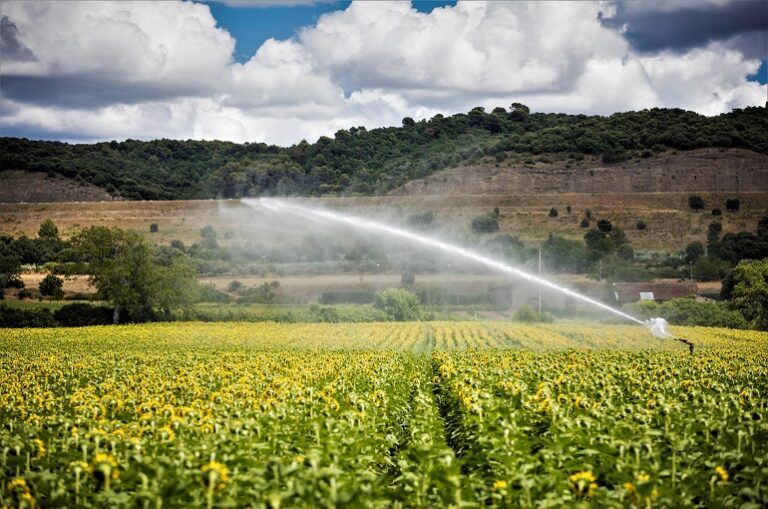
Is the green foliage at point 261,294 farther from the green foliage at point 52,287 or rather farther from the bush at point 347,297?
the green foliage at point 52,287

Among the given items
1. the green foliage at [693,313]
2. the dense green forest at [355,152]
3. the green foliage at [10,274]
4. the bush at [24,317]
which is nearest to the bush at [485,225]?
the dense green forest at [355,152]

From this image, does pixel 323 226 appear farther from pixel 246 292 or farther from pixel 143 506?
pixel 143 506

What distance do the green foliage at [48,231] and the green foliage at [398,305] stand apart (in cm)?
5682

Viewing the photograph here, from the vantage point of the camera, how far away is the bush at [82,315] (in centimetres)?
6184

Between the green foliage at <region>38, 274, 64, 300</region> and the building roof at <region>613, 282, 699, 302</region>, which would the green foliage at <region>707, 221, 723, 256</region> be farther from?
the green foliage at <region>38, 274, 64, 300</region>

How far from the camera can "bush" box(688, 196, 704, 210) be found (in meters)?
117

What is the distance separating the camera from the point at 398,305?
231 feet

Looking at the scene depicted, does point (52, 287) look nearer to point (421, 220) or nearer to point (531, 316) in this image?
point (531, 316)

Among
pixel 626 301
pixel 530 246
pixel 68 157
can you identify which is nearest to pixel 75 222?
pixel 68 157

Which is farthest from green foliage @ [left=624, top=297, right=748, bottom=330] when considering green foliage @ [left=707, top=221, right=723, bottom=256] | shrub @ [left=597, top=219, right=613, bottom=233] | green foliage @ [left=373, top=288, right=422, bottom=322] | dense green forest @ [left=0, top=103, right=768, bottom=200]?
dense green forest @ [left=0, top=103, right=768, bottom=200]

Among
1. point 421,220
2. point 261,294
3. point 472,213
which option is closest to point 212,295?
point 261,294

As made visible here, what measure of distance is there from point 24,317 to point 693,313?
175ft

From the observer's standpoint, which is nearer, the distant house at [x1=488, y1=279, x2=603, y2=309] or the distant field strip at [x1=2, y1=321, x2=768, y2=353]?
the distant field strip at [x1=2, y1=321, x2=768, y2=353]

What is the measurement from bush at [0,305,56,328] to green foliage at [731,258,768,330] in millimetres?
54791
